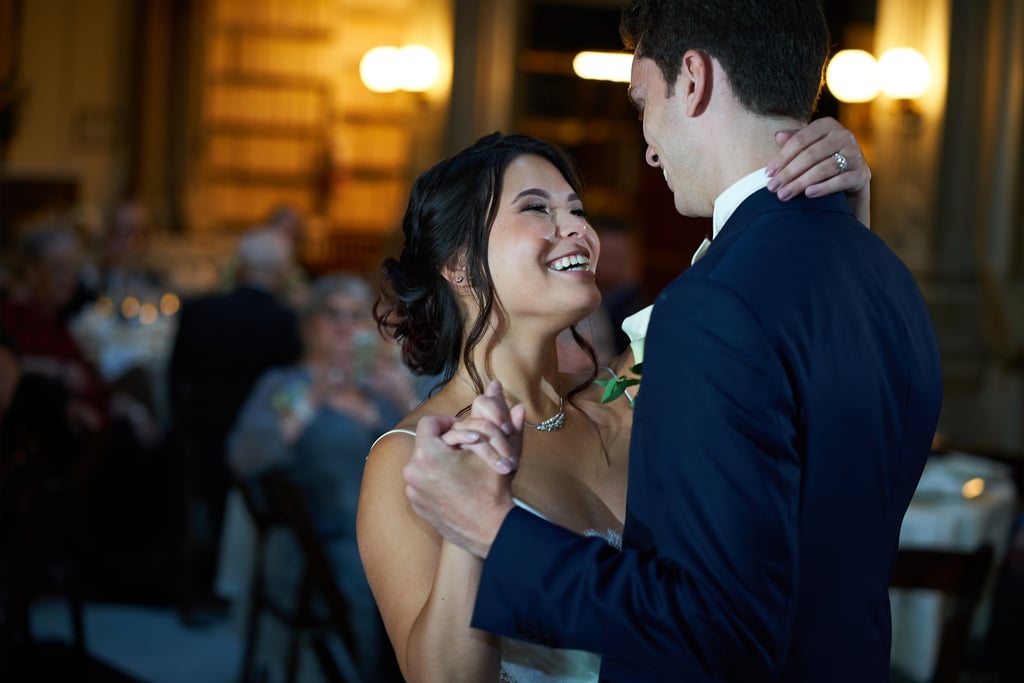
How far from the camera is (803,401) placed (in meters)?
1.30

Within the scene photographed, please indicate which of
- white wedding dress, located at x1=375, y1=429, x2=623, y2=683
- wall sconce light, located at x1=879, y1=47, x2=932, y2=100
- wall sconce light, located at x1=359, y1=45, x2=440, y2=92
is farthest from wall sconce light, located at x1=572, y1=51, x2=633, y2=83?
white wedding dress, located at x1=375, y1=429, x2=623, y2=683

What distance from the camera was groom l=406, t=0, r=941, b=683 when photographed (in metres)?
1.25

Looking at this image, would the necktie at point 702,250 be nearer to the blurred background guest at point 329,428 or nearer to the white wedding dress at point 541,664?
the white wedding dress at point 541,664

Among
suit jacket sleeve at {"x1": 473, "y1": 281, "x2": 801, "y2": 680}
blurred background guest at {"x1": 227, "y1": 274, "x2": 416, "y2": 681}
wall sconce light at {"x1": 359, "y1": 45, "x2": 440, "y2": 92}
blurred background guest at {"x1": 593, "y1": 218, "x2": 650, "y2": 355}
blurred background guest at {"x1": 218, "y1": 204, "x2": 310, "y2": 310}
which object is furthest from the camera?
wall sconce light at {"x1": 359, "y1": 45, "x2": 440, "y2": 92}

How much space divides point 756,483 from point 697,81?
43 centimetres

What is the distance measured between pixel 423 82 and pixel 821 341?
7.15 meters

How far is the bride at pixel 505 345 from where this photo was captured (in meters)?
1.67

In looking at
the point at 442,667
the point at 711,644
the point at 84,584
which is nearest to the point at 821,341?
the point at 711,644

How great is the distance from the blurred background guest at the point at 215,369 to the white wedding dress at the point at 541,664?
3.90 metres

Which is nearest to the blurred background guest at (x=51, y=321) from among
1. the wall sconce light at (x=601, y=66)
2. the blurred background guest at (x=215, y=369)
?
the blurred background guest at (x=215, y=369)

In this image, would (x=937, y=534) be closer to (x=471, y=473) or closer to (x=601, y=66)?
(x=471, y=473)

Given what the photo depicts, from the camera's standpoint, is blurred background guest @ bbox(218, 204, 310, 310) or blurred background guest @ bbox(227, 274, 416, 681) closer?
blurred background guest @ bbox(227, 274, 416, 681)

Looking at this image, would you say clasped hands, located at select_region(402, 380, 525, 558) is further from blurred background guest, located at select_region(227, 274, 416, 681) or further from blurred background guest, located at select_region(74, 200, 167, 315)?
blurred background guest, located at select_region(74, 200, 167, 315)

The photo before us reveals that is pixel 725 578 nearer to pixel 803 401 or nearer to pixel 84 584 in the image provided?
pixel 803 401
